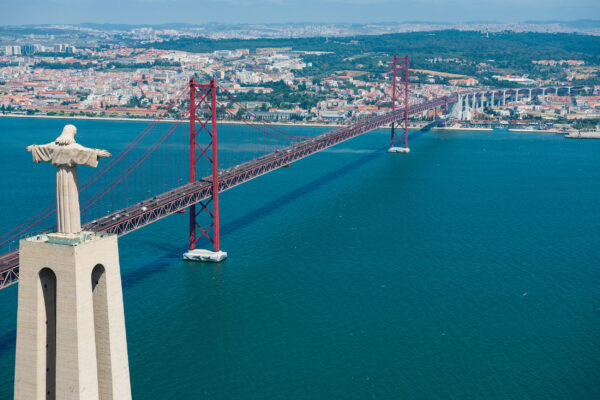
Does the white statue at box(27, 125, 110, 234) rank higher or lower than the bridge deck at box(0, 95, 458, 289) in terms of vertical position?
higher

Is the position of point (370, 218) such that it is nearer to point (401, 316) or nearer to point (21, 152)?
point (401, 316)

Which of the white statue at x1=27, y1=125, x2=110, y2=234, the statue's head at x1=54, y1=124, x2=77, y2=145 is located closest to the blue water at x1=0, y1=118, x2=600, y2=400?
the white statue at x1=27, y1=125, x2=110, y2=234

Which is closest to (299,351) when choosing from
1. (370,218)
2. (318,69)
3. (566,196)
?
(370,218)

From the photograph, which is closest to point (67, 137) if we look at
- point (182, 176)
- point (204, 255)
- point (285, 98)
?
point (204, 255)

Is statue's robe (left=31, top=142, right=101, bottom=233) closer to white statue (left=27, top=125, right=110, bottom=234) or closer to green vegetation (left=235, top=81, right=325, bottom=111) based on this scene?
white statue (left=27, top=125, right=110, bottom=234)

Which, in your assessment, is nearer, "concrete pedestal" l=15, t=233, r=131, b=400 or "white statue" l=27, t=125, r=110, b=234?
"concrete pedestal" l=15, t=233, r=131, b=400

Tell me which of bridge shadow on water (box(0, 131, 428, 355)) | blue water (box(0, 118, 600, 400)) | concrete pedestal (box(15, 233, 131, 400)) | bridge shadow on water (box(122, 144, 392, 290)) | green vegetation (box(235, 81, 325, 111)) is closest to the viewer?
concrete pedestal (box(15, 233, 131, 400))

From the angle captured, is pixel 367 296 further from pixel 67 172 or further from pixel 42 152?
pixel 42 152

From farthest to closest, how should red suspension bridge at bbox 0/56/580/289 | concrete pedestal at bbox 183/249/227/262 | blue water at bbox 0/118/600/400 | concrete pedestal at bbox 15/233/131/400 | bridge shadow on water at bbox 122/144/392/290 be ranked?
concrete pedestal at bbox 183/249/227/262 < bridge shadow on water at bbox 122/144/392/290 < red suspension bridge at bbox 0/56/580/289 < blue water at bbox 0/118/600/400 < concrete pedestal at bbox 15/233/131/400

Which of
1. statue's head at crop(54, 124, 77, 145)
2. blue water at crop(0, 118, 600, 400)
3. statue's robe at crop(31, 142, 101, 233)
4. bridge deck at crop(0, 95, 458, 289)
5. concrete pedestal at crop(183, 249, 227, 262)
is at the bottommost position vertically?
blue water at crop(0, 118, 600, 400)
